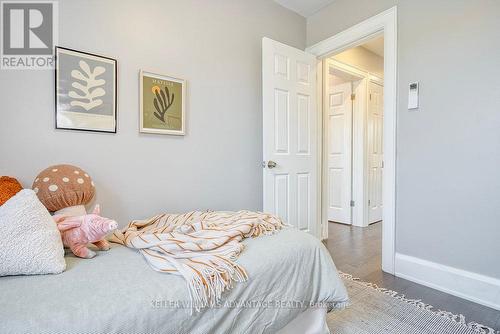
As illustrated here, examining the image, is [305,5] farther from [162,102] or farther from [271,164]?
[162,102]

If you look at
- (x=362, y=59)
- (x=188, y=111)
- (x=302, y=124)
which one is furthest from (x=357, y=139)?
(x=188, y=111)

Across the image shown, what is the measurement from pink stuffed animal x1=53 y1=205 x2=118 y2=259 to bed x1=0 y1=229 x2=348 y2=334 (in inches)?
1.7

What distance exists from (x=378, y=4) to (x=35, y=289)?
3.08 m

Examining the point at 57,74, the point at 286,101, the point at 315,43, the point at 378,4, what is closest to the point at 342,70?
the point at 315,43

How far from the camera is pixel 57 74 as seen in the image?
5.35 ft

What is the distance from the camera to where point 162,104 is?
204 centimetres

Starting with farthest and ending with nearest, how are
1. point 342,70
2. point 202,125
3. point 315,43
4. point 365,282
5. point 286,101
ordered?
1. point 342,70
2. point 315,43
3. point 286,101
4. point 202,125
5. point 365,282

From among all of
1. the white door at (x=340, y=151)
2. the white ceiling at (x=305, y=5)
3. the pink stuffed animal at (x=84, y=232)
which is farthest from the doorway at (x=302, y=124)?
the pink stuffed animal at (x=84, y=232)

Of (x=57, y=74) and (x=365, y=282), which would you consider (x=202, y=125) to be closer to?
(x=57, y=74)

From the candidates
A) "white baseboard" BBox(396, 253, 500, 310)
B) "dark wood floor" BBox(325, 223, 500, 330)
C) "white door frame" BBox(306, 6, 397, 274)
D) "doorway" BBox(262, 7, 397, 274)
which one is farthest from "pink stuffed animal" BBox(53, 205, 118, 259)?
"white baseboard" BBox(396, 253, 500, 310)

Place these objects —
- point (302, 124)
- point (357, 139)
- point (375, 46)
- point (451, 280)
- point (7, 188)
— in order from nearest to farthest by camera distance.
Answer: point (7, 188), point (451, 280), point (302, 124), point (375, 46), point (357, 139)

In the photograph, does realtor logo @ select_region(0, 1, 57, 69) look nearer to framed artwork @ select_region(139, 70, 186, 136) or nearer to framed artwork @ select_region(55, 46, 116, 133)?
framed artwork @ select_region(55, 46, 116, 133)

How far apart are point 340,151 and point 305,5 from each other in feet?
7.22

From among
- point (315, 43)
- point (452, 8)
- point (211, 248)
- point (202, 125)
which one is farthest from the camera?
point (315, 43)
